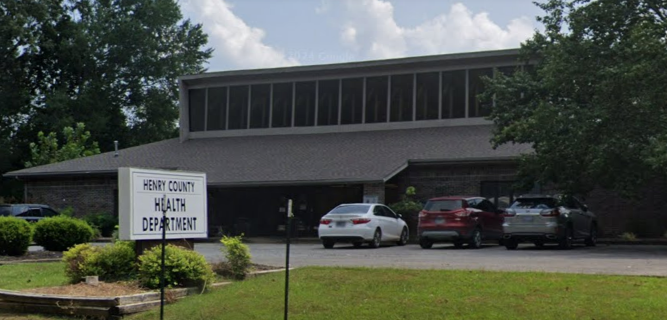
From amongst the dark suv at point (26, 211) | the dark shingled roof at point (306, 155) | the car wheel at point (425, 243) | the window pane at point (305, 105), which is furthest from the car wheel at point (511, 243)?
the dark suv at point (26, 211)

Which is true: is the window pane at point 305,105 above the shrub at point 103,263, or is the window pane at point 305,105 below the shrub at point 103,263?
above

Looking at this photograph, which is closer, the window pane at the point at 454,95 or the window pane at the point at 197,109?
the window pane at the point at 454,95

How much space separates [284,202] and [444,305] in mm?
26877

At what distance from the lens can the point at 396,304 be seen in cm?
1137

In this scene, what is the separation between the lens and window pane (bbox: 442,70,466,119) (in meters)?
37.0

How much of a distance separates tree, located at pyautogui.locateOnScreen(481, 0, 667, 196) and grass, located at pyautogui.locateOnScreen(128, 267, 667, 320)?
1108cm

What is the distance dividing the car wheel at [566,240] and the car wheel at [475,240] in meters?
2.46

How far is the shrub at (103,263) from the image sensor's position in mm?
13672

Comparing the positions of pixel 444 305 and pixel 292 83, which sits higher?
pixel 292 83

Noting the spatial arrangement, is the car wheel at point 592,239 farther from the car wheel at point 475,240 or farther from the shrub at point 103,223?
the shrub at point 103,223

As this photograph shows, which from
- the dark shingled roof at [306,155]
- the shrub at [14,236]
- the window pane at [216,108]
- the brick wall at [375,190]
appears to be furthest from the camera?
the window pane at [216,108]

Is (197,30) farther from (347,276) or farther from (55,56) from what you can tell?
(347,276)

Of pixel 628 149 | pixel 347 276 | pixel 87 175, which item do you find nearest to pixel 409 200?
pixel 628 149

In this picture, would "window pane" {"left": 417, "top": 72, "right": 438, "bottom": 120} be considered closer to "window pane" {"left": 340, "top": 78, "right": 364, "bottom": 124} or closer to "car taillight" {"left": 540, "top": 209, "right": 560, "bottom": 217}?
"window pane" {"left": 340, "top": 78, "right": 364, "bottom": 124}
